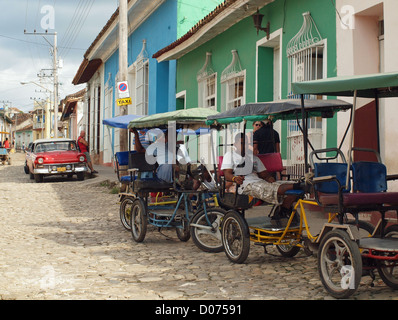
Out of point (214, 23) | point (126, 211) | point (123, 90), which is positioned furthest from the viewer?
point (123, 90)

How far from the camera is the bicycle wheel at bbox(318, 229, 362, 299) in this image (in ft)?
14.8

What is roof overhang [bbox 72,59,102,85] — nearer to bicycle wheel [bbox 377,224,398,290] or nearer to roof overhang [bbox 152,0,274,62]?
roof overhang [bbox 152,0,274,62]

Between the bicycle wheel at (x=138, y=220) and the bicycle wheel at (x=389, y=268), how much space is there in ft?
11.8

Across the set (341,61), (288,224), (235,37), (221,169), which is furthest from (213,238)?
(235,37)

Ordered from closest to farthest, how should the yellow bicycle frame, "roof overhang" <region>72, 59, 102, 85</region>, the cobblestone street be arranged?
the cobblestone street → the yellow bicycle frame → "roof overhang" <region>72, 59, 102, 85</region>

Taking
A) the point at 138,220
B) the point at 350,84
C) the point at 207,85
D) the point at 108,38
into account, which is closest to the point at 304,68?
the point at 138,220

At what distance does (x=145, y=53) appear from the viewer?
804 inches

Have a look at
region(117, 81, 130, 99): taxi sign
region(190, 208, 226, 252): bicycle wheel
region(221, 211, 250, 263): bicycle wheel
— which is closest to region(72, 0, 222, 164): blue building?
region(117, 81, 130, 99): taxi sign

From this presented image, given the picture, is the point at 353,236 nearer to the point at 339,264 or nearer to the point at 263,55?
the point at 339,264

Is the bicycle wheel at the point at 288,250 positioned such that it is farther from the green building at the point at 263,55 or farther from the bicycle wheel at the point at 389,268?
the green building at the point at 263,55

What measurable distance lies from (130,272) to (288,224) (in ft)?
5.71

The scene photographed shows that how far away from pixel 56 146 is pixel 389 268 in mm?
17002

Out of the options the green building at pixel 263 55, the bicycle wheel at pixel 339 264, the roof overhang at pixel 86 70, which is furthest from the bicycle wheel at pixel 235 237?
the roof overhang at pixel 86 70
